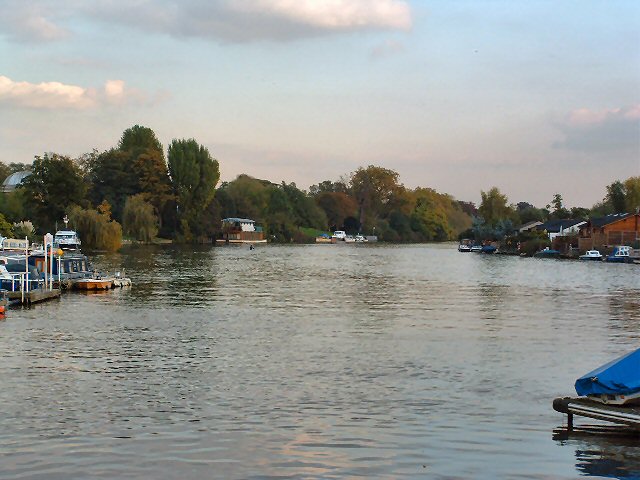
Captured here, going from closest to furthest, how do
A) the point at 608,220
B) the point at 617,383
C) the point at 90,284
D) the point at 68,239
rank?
the point at 617,383 < the point at 90,284 < the point at 68,239 < the point at 608,220

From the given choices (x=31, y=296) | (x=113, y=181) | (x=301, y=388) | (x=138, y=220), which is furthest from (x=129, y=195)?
(x=301, y=388)

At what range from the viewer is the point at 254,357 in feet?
92.1

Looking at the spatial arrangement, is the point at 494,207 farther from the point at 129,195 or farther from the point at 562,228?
the point at 129,195

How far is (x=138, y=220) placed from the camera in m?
135

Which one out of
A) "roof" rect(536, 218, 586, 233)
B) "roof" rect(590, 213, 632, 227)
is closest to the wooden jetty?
"roof" rect(590, 213, 632, 227)

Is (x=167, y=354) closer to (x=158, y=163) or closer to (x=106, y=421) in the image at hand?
(x=106, y=421)

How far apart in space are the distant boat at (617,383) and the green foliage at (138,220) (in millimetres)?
122240

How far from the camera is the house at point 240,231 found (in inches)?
6949

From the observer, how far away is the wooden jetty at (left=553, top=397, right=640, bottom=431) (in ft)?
55.3

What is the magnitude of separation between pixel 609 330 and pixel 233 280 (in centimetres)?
3514

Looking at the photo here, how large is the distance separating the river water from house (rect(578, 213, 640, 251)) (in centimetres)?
7829

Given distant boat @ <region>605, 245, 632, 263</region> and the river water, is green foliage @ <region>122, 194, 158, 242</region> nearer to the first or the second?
distant boat @ <region>605, 245, 632, 263</region>

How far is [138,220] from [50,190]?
13.6 meters

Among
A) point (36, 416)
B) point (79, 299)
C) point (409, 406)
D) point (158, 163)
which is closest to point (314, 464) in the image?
point (409, 406)
